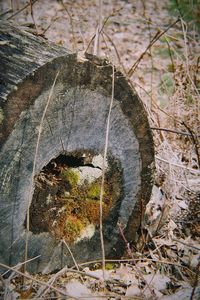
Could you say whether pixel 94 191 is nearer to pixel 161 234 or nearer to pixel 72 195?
pixel 72 195

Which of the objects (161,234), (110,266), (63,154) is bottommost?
(110,266)

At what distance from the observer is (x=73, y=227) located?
1806 mm

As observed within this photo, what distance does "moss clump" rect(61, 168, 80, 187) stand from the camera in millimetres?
1723

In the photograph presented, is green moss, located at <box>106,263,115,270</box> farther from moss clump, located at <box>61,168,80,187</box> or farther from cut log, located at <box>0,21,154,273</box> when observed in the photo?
moss clump, located at <box>61,168,80,187</box>

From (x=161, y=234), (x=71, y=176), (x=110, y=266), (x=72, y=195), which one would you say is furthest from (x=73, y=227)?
(x=161, y=234)

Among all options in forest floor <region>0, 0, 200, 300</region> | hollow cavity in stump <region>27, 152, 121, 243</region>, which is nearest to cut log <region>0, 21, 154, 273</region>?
hollow cavity in stump <region>27, 152, 121, 243</region>

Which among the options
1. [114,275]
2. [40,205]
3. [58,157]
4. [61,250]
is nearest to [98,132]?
[58,157]

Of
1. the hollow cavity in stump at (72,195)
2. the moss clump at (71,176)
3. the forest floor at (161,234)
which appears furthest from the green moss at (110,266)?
the moss clump at (71,176)

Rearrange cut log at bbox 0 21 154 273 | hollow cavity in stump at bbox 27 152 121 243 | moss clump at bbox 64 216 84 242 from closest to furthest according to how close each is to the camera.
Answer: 1. cut log at bbox 0 21 154 273
2. hollow cavity in stump at bbox 27 152 121 243
3. moss clump at bbox 64 216 84 242

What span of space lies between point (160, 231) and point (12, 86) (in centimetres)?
145

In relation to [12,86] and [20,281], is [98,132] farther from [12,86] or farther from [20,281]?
[20,281]

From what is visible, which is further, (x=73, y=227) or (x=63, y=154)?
(x=73, y=227)

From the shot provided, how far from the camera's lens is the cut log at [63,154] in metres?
1.41

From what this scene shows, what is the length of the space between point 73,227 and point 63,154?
43cm
